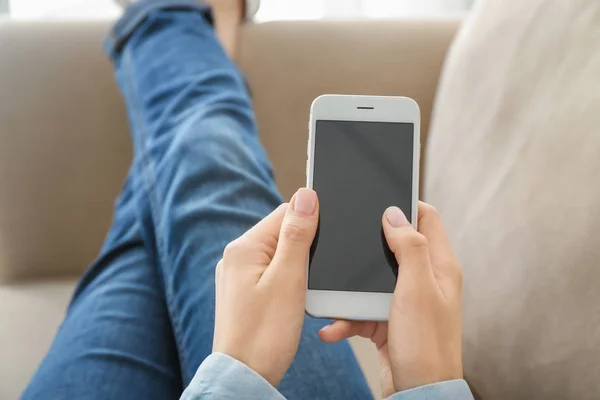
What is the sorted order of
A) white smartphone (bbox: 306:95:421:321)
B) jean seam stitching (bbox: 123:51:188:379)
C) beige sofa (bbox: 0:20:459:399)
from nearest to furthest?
white smartphone (bbox: 306:95:421:321), jean seam stitching (bbox: 123:51:188:379), beige sofa (bbox: 0:20:459:399)

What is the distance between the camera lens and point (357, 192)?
52 centimetres

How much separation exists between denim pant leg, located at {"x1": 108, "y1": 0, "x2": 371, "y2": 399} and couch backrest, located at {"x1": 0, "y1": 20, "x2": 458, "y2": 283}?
0.33 feet

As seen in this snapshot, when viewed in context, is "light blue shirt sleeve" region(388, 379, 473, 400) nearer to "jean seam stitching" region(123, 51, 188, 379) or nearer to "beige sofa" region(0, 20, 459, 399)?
"jean seam stitching" region(123, 51, 188, 379)

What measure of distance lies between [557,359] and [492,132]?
0.89ft

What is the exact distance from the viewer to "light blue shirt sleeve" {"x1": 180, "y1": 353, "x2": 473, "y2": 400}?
1.27ft

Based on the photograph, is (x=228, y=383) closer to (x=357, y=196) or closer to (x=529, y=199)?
(x=357, y=196)

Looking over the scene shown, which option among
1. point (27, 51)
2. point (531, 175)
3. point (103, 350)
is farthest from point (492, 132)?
point (27, 51)

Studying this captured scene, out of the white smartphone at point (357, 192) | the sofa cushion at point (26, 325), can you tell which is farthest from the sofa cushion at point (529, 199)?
the sofa cushion at point (26, 325)

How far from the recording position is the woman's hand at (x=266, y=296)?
16.1 inches

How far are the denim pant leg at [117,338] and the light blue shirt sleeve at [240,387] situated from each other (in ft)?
0.70

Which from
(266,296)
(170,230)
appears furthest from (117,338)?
(266,296)

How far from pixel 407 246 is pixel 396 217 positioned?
1.9 inches

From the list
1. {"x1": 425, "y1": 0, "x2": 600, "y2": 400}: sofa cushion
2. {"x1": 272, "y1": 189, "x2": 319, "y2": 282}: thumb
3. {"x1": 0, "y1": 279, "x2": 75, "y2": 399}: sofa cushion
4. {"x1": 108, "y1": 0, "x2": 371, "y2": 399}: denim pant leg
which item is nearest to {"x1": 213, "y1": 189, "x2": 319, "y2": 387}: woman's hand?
{"x1": 272, "y1": 189, "x2": 319, "y2": 282}: thumb

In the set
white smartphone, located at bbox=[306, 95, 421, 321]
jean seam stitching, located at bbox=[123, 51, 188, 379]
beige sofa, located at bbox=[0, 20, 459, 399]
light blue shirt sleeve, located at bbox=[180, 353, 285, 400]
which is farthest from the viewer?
beige sofa, located at bbox=[0, 20, 459, 399]
